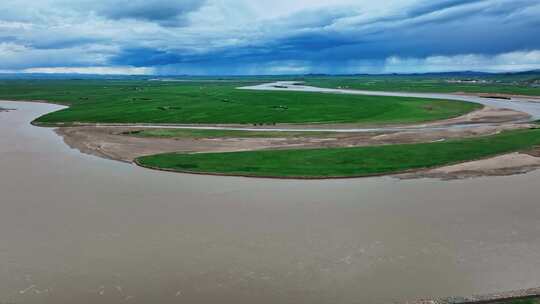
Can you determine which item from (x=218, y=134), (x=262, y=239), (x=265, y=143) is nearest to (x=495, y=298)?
(x=262, y=239)

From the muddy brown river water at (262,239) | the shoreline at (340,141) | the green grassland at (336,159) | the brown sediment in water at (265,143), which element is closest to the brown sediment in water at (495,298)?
the muddy brown river water at (262,239)

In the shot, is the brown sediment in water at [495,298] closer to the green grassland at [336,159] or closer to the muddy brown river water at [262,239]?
the muddy brown river water at [262,239]

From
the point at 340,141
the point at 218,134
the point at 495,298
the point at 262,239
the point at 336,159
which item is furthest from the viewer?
the point at 218,134

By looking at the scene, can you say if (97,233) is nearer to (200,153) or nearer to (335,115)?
(200,153)

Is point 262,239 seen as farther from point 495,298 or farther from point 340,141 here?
point 340,141

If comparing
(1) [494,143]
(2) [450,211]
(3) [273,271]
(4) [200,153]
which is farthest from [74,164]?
(1) [494,143]

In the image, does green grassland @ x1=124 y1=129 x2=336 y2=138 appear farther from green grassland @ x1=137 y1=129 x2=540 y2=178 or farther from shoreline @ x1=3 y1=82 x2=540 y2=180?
green grassland @ x1=137 y1=129 x2=540 y2=178
